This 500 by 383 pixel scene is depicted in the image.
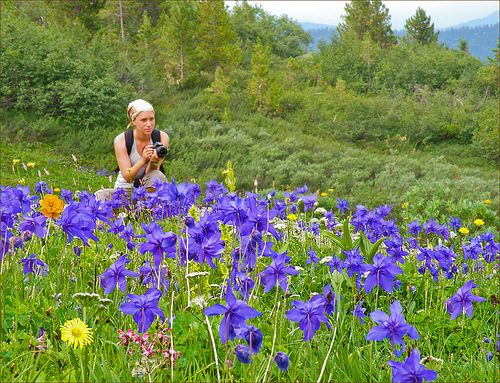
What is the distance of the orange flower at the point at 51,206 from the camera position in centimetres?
209

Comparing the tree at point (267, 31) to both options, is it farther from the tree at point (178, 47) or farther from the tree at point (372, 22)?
the tree at point (178, 47)

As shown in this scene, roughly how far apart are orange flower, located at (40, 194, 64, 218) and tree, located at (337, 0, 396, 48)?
47333 millimetres

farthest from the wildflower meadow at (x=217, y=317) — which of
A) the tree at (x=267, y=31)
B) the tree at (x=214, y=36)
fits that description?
the tree at (x=267, y=31)

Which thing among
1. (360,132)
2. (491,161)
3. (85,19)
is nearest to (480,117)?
(491,161)

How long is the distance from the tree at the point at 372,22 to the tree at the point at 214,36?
24119 mm

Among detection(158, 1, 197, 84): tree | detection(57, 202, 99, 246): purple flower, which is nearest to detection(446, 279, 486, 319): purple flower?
detection(57, 202, 99, 246): purple flower

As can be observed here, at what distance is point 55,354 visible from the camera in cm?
181

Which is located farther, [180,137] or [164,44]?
[164,44]

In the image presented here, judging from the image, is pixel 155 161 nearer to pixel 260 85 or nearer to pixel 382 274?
pixel 382 274

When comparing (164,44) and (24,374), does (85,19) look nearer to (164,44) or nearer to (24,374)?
(164,44)

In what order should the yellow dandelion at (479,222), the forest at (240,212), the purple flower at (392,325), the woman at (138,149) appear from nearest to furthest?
the purple flower at (392,325), the forest at (240,212), the woman at (138,149), the yellow dandelion at (479,222)

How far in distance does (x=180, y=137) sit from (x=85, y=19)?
684 inches

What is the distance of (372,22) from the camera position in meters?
47.1

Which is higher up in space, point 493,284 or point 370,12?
point 370,12
